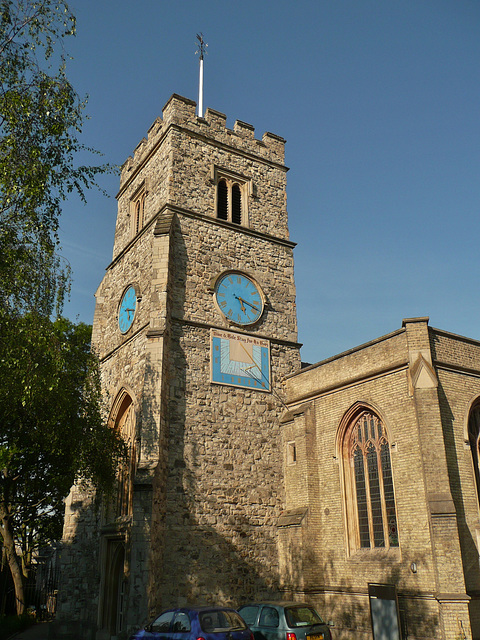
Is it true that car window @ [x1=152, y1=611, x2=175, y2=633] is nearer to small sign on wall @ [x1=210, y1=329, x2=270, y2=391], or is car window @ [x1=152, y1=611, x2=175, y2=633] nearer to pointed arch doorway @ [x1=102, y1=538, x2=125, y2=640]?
pointed arch doorway @ [x1=102, y1=538, x2=125, y2=640]

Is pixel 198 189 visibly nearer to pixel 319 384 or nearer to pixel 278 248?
pixel 278 248

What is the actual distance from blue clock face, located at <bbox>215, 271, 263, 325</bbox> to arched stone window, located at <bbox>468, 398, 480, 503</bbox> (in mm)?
7942

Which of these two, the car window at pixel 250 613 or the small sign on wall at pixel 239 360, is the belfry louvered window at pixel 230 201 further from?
the car window at pixel 250 613

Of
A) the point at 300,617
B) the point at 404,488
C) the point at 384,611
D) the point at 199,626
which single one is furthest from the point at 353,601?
the point at 199,626

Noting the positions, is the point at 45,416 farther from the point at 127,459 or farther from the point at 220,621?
the point at 220,621

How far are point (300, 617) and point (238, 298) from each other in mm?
10987

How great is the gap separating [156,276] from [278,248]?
5.95 meters

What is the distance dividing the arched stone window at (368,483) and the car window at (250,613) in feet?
13.8

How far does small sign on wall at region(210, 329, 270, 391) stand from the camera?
18797 mm

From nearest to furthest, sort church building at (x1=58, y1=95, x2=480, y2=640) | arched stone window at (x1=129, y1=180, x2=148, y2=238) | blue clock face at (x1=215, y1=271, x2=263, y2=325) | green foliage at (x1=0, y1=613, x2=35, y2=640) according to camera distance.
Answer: church building at (x1=58, y1=95, x2=480, y2=640), green foliage at (x1=0, y1=613, x2=35, y2=640), blue clock face at (x1=215, y1=271, x2=263, y2=325), arched stone window at (x1=129, y1=180, x2=148, y2=238)

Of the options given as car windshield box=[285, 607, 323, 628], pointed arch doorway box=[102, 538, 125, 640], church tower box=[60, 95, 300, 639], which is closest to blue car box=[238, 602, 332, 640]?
car windshield box=[285, 607, 323, 628]

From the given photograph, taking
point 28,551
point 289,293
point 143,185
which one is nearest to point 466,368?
point 289,293

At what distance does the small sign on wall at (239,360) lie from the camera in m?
18.8

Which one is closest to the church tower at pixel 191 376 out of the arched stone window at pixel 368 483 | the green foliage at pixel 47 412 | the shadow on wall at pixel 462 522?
the green foliage at pixel 47 412
